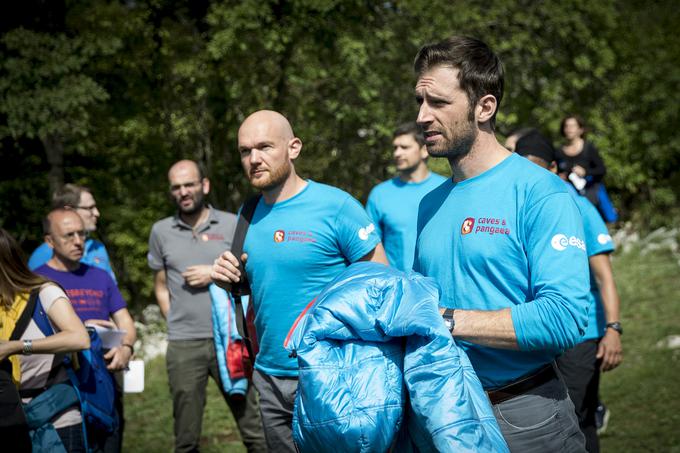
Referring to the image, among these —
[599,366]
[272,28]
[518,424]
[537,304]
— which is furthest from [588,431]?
[272,28]

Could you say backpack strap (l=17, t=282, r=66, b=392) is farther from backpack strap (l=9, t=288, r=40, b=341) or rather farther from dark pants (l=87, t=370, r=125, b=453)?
dark pants (l=87, t=370, r=125, b=453)

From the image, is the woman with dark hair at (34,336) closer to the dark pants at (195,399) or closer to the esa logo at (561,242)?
the dark pants at (195,399)

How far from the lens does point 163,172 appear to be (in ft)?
47.9

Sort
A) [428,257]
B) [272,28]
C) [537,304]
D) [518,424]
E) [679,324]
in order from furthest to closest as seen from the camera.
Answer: [272,28]
[679,324]
[428,257]
[518,424]
[537,304]

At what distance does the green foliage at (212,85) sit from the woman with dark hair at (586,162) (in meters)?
4.04

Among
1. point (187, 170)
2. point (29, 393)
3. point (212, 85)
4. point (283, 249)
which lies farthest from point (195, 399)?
point (212, 85)

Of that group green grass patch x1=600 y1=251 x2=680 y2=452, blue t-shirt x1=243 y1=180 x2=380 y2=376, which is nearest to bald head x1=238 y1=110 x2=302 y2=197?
blue t-shirt x1=243 y1=180 x2=380 y2=376

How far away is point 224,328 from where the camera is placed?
591 centimetres

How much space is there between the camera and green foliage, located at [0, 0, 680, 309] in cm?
1191

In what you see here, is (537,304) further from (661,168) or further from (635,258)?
(661,168)

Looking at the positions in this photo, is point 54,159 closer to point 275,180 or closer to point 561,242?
point 275,180

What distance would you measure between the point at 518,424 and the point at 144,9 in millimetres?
12328

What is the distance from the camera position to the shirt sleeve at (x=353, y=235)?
13.3 ft

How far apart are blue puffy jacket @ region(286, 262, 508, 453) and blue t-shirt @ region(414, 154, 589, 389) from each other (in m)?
0.33
